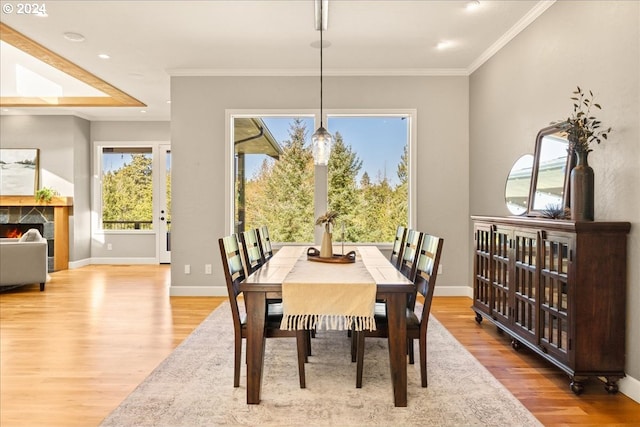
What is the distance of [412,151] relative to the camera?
17.3 feet

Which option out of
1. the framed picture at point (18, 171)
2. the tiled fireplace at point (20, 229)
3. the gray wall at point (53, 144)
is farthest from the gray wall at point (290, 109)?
Answer: the framed picture at point (18, 171)

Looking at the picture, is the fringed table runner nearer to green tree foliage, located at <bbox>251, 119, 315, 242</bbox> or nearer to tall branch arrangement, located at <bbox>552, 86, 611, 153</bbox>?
tall branch arrangement, located at <bbox>552, 86, 611, 153</bbox>

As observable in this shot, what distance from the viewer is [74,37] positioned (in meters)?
4.21

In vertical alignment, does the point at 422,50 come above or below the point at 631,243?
above

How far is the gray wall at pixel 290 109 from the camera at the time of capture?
527cm

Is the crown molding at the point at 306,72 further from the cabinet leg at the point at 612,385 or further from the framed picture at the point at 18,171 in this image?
the framed picture at the point at 18,171

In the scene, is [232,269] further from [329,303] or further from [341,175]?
[341,175]

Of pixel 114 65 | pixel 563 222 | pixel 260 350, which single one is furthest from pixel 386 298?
pixel 114 65

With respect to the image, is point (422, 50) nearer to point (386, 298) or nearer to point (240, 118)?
point (240, 118)

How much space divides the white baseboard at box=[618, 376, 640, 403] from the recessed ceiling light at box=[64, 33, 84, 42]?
539 cm

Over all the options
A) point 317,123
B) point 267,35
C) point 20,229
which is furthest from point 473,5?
point 20,229

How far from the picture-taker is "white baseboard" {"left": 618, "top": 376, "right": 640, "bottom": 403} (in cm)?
244

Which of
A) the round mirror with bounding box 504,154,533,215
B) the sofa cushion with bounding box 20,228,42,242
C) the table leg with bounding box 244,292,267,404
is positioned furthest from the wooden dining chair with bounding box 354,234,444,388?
the sofa cushion with bounding box 20,228,42,242

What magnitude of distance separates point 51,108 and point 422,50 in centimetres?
623
